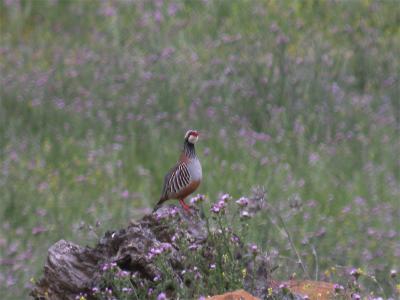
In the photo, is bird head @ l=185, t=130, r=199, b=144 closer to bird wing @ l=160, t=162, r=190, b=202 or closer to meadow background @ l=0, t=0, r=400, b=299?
bird wing @ l=160, t=162, r=190, b=202

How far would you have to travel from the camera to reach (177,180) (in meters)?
6.23

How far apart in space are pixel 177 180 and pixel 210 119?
14.0 ft

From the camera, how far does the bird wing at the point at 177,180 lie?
6.18m

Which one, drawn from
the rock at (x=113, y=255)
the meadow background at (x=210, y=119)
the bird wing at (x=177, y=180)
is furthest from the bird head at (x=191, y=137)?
the meadow background at (x=210, y=119)

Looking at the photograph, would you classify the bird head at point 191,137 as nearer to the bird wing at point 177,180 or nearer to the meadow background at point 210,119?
the bird wing at point 177,180

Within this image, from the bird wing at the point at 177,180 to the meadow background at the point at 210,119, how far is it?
47 centimetres

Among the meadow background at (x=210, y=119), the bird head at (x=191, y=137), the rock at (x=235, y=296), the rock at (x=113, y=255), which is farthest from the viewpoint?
the meadow background at (x=210, y=119)

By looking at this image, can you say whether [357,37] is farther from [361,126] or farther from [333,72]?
[361,126]

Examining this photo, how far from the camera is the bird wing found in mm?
6176

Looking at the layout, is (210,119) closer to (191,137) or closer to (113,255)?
(191,137)

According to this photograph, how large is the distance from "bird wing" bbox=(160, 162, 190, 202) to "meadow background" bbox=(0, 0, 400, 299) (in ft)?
1.54

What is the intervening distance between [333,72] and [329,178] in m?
2.74

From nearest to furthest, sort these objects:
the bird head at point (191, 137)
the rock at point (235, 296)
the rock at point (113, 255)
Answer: the rock at point (235, 296) → the rock at point (113, 255) → the bird head at point (191, 137)

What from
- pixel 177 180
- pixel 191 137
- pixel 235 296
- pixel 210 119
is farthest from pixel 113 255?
pixel 210 119
